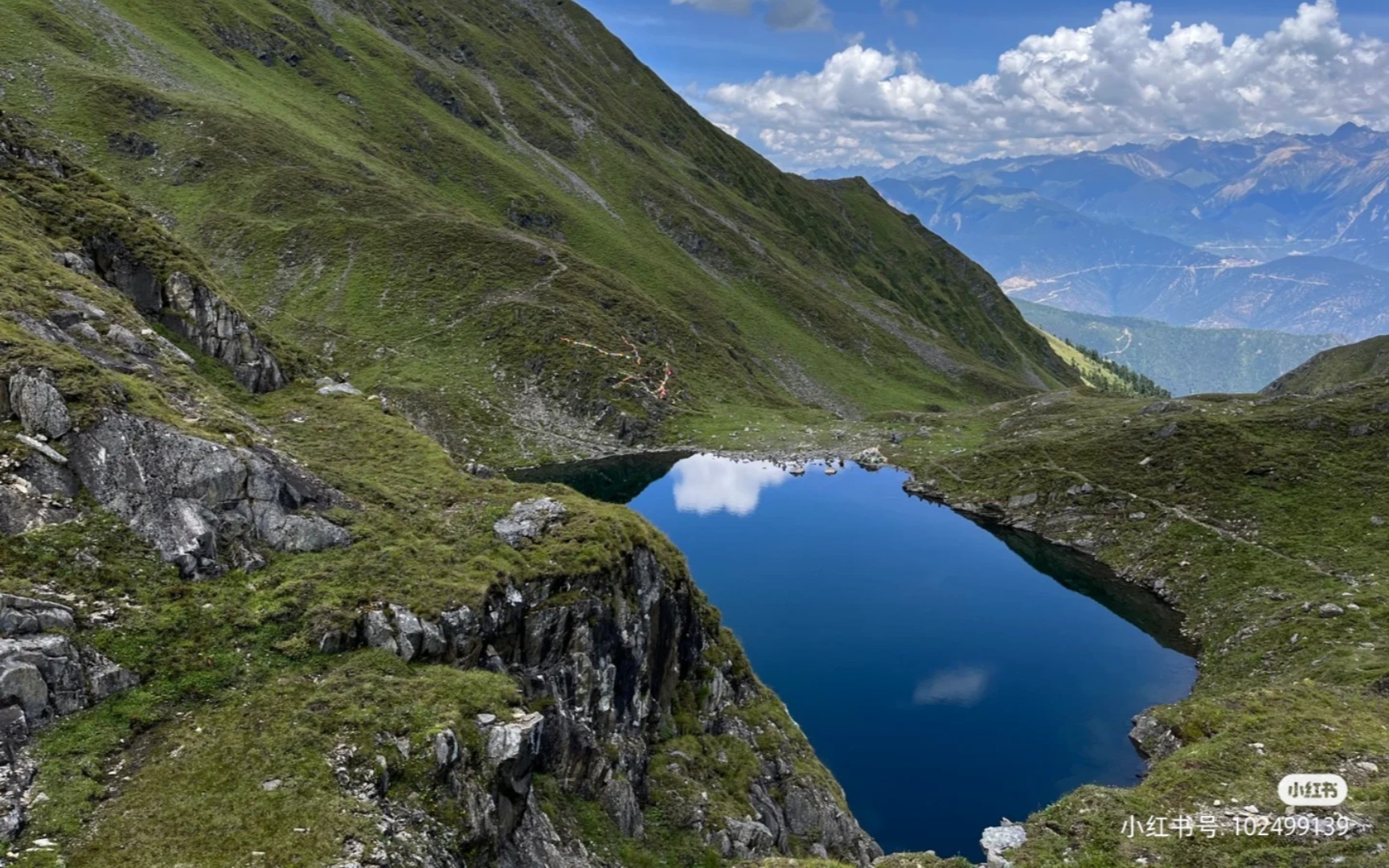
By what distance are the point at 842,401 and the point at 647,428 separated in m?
51.3

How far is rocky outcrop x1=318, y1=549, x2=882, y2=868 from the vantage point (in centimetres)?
2166

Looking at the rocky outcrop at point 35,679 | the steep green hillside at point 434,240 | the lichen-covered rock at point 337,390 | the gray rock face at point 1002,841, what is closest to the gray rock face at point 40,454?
the rocky outcrop at point 35,679

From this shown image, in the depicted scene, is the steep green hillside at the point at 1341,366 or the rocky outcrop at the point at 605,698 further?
the steep green hillside at the point at 1341,366

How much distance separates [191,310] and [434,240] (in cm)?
7960

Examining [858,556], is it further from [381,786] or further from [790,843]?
[381,786]

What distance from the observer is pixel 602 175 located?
181750mm

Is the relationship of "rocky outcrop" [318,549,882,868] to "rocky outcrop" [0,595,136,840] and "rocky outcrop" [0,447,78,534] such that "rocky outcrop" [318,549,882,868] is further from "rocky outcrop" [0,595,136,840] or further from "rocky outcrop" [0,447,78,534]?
"rocky outcrop" [0,447,78,534]

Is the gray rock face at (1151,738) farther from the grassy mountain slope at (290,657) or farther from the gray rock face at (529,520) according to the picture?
the gray rock face at (529,520)

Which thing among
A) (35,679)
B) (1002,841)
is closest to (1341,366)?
(1002,841)

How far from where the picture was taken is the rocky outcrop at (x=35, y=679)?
16312mm

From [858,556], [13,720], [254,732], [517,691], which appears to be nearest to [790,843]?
[517,691]

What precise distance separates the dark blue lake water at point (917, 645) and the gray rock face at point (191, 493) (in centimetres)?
2963

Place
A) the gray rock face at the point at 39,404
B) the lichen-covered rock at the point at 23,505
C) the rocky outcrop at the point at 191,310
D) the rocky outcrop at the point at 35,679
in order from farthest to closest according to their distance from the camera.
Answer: the rocky outcrop at the point at 191,310, the gray rock face at the point at 39,404, the lichen-covered rock at the point at 23,505, the rocky outcrop at the point at 35,679

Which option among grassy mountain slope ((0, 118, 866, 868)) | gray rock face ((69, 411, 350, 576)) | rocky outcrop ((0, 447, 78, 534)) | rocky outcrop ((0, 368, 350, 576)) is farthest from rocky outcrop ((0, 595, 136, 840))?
gray rock face ((69, 411, 350, 576))
